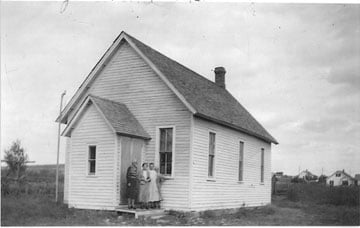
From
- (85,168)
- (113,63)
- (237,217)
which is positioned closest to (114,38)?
(113,63)

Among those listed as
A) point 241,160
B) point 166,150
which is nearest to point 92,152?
point 166,150

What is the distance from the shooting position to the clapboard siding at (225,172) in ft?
55.9

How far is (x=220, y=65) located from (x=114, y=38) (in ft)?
36.3

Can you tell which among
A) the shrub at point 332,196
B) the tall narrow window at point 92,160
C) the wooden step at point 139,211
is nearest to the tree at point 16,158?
the tall narrow window at point 92,160

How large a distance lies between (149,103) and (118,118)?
5.20ft

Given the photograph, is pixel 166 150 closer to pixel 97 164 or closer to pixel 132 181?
pixel 132 181

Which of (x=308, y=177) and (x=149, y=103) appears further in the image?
(x=308, y=177)

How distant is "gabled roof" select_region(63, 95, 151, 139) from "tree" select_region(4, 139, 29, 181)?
98.4 inches

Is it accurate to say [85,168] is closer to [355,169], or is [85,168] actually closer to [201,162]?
[201,162]

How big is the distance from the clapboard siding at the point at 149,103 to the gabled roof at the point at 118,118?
0.35 metres

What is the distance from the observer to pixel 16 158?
791 inches

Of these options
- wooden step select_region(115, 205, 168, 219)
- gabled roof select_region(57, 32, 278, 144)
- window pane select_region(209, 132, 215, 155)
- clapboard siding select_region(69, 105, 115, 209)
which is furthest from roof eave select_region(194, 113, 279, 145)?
wooden step select_region(115, 205, 168, 219)

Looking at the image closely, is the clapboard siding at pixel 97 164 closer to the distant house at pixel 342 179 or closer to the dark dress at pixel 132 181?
the dark dress at pixel 132 181

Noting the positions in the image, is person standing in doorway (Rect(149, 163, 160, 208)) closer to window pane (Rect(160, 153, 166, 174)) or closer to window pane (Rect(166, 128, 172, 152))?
window pane (Rect(160, 153, 166, 174))
